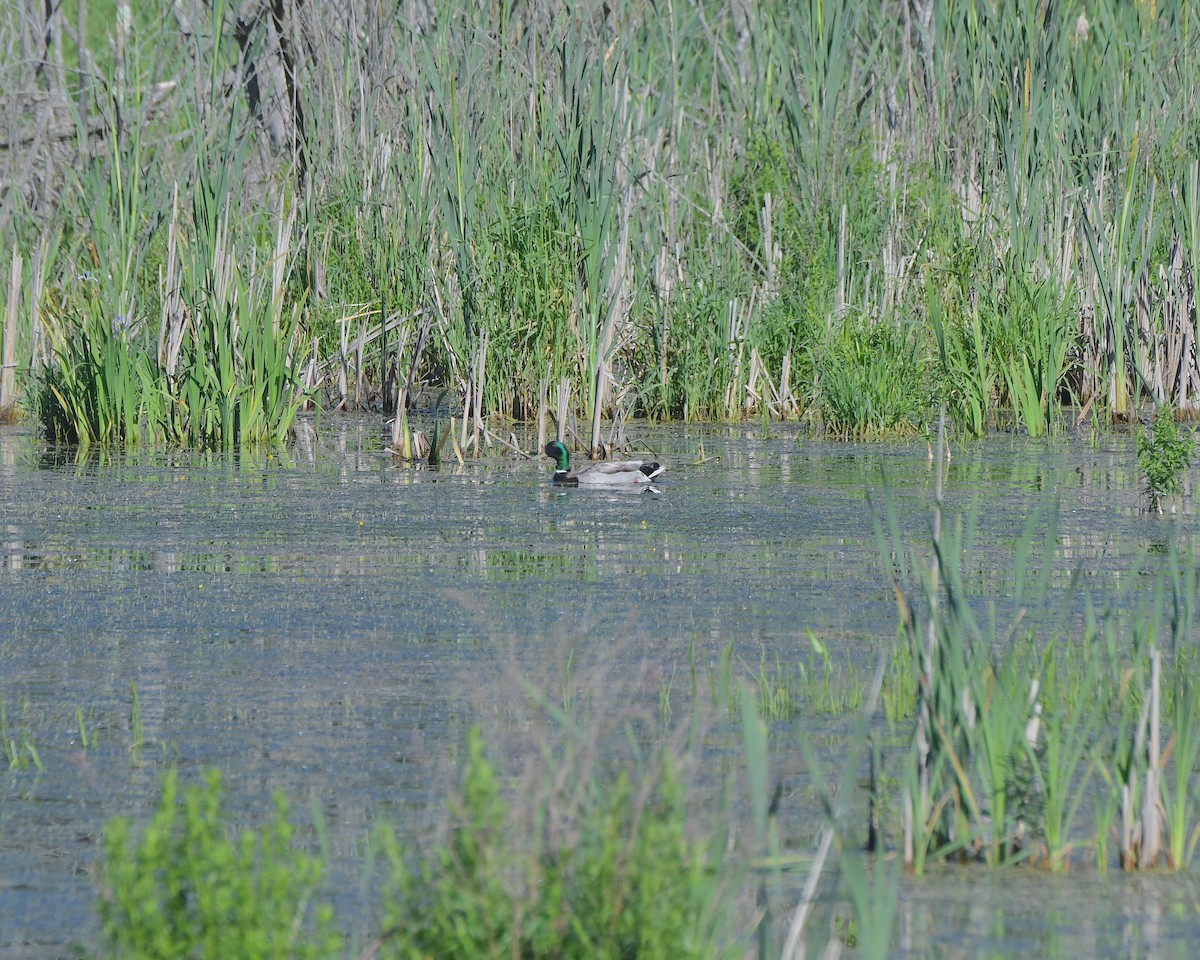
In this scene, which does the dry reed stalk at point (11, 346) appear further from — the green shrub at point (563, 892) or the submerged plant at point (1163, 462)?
the green shrub at point (563, 892)

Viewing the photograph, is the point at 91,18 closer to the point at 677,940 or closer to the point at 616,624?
the point at 616,624

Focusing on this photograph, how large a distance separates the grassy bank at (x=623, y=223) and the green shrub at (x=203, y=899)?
19.2ft

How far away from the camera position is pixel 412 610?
16.5 ft

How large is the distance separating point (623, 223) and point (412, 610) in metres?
3.63

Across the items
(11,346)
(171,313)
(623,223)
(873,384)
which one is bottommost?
(873,384)

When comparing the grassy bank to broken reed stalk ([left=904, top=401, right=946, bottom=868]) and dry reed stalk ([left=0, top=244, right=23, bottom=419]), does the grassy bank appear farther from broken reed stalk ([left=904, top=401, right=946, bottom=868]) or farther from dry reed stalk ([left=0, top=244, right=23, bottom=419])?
broken reed stalk ([left=904, top=401, right=946, bottom=868])

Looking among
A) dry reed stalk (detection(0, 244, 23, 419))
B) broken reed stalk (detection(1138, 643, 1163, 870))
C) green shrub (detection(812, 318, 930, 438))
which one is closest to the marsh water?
broken reed stalk (detection(1138, 643, 1163, 870))

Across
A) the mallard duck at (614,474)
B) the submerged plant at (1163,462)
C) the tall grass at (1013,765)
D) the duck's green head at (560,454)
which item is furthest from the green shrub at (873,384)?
the tall grass at (1013,765)

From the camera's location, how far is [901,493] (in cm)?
694

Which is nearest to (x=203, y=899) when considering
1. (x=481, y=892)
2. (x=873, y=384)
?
(x=481, y=892)

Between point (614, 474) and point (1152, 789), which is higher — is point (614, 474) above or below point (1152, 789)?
above

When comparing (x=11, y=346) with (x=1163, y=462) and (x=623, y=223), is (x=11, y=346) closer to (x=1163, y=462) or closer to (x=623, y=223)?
(x=623, y=223)

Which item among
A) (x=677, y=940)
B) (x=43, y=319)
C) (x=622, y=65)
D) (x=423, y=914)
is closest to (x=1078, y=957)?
(x=677, y=940)

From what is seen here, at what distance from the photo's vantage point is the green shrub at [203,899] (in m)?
2.19
